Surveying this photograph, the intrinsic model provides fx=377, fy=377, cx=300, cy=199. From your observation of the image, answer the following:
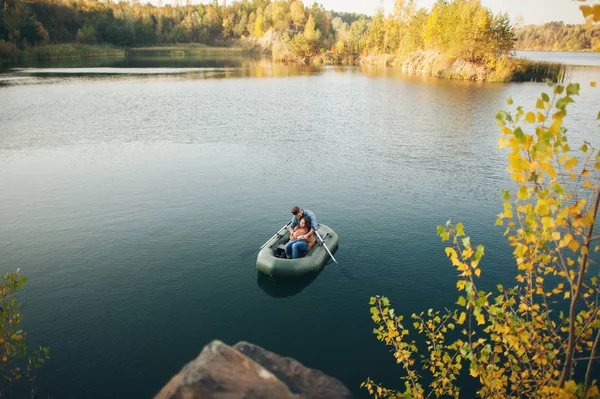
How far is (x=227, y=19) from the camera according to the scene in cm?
18575

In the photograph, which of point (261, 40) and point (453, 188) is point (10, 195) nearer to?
point (453, 188)

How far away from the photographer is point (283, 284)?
1379 centimetres

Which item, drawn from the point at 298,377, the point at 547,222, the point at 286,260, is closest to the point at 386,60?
the point at 286,260

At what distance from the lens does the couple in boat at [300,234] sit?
Answer: 14.0 metres

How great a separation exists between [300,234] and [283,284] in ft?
6.74

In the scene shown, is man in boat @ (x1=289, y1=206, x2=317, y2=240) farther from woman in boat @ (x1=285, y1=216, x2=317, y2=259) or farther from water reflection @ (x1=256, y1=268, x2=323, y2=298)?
water reflection @ (x1=256, y1=268, x2=323, y2=298)

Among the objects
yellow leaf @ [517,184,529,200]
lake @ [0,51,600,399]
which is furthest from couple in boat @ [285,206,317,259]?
yellow leaf @ [517,184,529,200]

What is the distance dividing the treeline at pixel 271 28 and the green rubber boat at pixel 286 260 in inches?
2699

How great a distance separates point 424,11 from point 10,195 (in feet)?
A: 367

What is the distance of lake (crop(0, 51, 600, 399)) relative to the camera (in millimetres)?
11078

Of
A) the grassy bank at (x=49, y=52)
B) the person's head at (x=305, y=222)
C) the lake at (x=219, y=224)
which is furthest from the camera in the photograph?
the grassy bank at (x=49, y=52)

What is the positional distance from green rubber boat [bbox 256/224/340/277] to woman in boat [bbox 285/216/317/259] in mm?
235

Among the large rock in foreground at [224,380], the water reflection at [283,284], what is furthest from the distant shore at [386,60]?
the large rock in foreground at [224,380]

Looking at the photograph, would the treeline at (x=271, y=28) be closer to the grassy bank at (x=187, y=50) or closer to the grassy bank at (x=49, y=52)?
the grassy bank at (x=49, y=52)
